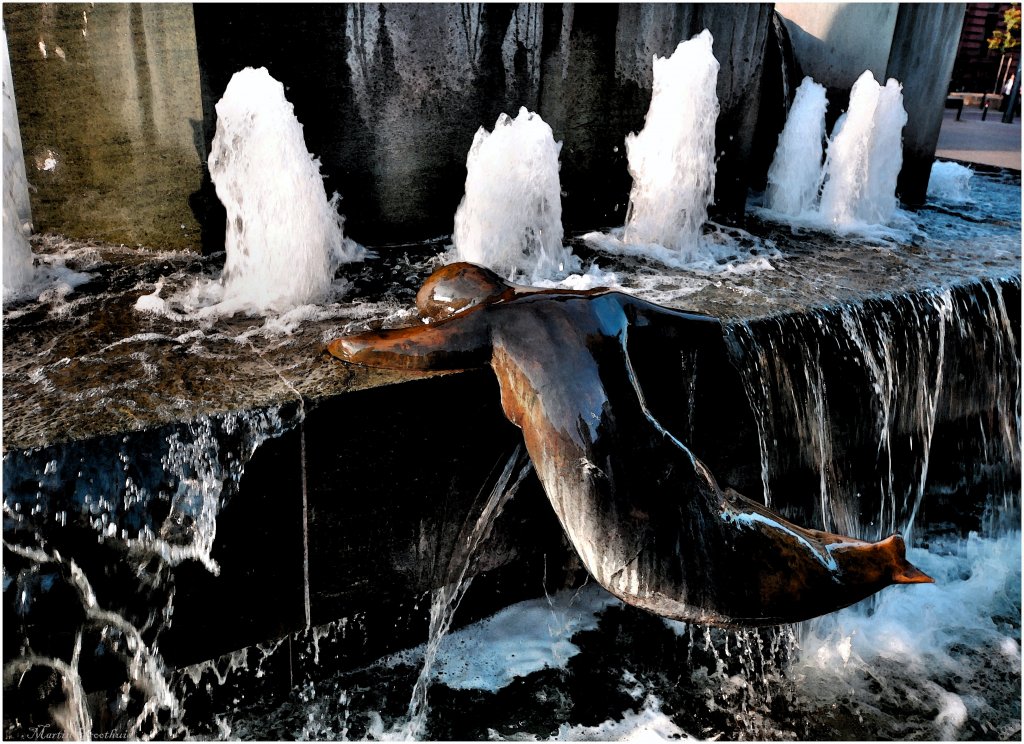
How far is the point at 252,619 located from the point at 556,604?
1.40 meters

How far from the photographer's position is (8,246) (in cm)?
400

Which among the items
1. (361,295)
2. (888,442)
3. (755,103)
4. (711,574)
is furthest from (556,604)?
→ (755,103)

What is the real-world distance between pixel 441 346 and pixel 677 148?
320 cm

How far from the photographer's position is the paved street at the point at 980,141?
39.2 feet

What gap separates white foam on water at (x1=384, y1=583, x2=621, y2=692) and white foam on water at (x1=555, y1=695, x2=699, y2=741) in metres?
0.33

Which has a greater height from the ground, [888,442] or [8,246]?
[8,246]

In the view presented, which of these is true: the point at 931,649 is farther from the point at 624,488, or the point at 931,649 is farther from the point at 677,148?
the point at 677,148

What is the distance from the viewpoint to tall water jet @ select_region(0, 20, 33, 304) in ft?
13.1

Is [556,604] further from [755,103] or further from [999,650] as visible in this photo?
[755,103]

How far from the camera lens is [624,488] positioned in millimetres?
2744

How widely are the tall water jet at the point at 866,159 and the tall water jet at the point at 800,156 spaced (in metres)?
0.12

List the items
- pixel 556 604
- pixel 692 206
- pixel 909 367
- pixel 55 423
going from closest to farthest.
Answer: pixel 55 423
pixel 556 604
pixel 909 367
pixel 692 206

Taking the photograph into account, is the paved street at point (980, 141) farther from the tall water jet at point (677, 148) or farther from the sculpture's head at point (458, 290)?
the sculpture's head at point (458, 290)

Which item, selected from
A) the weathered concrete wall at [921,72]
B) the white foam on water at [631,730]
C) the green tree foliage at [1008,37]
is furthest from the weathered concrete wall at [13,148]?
the green tree foliage at [1008,37]
